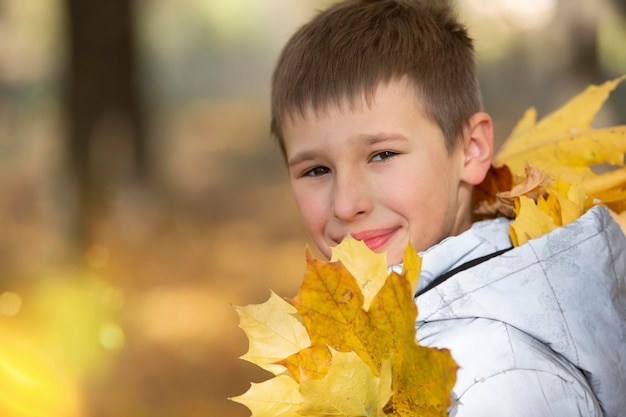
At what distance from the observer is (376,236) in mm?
1998

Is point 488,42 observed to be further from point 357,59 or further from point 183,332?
point 357,59

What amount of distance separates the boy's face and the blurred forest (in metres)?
0.44

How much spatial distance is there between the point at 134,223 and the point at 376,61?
659 centimetres

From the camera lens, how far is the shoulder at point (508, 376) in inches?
57.5

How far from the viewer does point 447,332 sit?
1592mm

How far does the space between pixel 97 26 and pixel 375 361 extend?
6329mm

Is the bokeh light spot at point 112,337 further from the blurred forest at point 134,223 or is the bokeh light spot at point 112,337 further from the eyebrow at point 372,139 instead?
the eyebrow at point 372,139

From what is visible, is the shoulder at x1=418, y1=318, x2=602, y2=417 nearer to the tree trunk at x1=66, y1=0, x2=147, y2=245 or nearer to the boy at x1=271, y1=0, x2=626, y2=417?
the boy at x1=271, y1=0, x2=626, y2=417

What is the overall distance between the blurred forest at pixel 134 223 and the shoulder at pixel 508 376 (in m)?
0.48

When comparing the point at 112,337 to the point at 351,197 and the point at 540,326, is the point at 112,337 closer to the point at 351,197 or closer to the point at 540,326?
the point at 351,197

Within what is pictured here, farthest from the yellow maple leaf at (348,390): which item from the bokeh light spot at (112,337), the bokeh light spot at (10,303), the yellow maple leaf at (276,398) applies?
the bokeh light spot at (10,303)

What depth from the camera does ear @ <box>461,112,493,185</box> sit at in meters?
2.20

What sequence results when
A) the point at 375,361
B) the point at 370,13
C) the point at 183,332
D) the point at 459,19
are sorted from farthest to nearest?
the point at 183,332, the point at 459,19, the point at 370,13, the point at 375,361

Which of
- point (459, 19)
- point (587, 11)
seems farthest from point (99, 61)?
point (459, 19)
